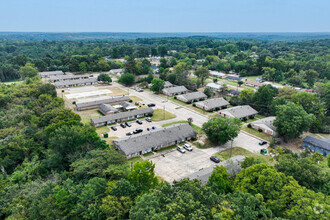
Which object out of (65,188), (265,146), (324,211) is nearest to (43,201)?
(65,188)

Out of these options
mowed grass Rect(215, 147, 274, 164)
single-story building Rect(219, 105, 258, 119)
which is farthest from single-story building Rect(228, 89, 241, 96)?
mowed grass Rect(215, 147, 274, 164)

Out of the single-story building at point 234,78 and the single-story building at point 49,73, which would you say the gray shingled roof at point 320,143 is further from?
the single-story building at point 49,73

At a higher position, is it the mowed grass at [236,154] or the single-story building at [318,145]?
the single-story building at [318,145]

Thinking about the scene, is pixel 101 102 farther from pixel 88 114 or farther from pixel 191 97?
pixel 191 97

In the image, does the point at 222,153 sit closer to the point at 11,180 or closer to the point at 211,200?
the point at 211,200

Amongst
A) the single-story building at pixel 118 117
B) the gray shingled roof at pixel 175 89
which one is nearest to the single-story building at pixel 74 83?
the gray shingled roof at pixel 175 89

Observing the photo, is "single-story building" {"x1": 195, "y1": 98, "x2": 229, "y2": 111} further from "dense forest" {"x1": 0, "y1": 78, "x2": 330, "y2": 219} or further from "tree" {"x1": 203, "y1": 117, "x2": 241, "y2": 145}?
"dense forest" {"x1": 0, "y1": 78, "x2": 330, "y2": 219}
